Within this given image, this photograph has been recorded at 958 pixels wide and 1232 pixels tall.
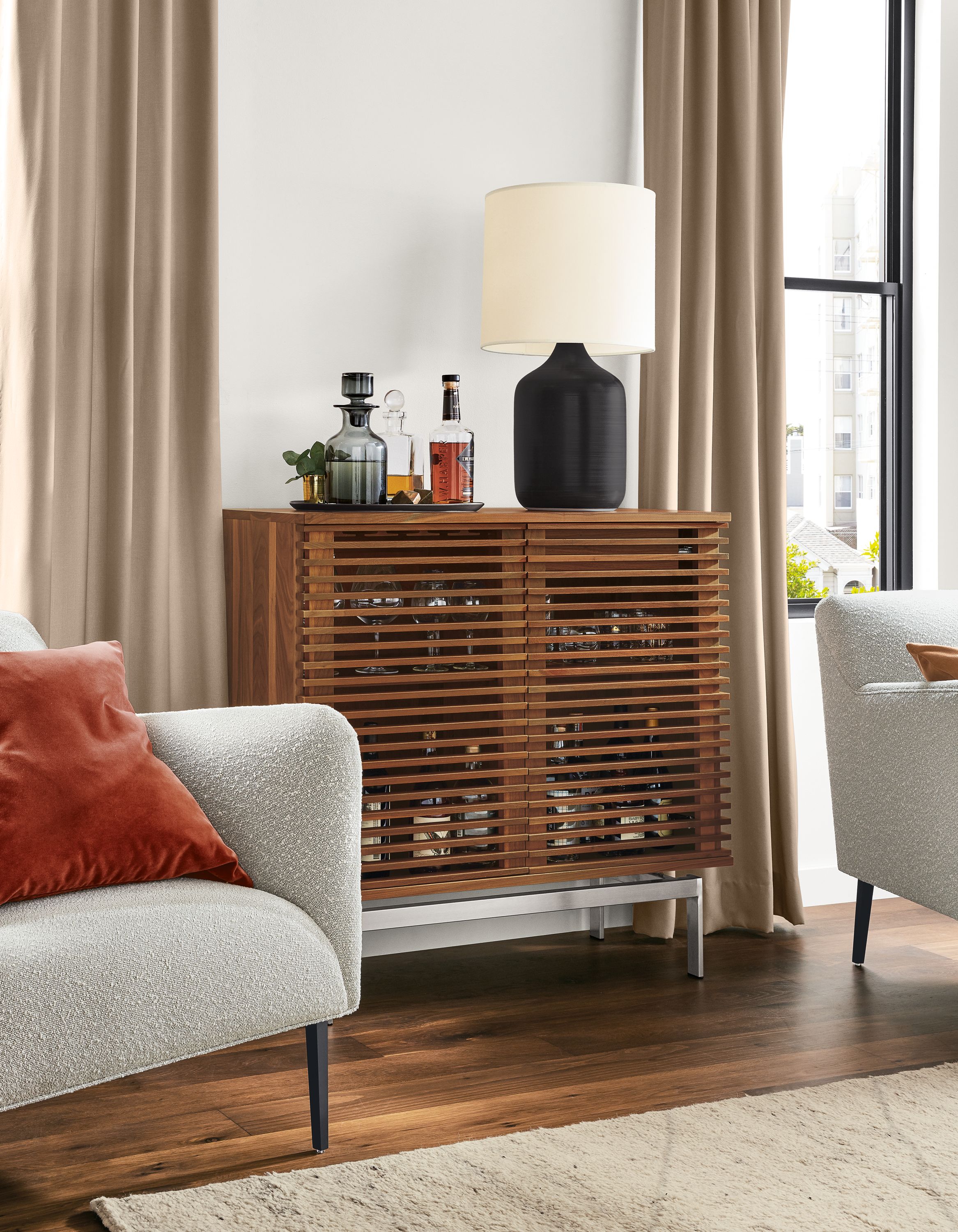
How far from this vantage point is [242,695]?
287 centimetres

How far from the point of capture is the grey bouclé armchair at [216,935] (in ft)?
5.52

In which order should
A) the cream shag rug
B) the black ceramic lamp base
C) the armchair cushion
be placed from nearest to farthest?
the armchair cushion, the cream shag rug, the black ceramic lamp base

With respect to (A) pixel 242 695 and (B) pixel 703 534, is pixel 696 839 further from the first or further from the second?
(A) pixel 242 695

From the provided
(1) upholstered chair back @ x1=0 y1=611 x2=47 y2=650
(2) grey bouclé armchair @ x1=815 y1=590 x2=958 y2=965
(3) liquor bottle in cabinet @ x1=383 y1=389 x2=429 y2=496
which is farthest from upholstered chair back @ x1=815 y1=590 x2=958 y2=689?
(1) upholstered chair back @ x1=0 y1=611 x2=47 y2=650

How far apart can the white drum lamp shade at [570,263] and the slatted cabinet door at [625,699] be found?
0.43 m

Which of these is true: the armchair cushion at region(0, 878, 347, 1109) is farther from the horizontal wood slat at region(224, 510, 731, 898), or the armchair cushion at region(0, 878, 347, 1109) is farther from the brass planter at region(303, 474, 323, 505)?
the brass planter at region(303, 474, 323, 505)

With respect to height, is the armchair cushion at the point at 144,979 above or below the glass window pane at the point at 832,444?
below

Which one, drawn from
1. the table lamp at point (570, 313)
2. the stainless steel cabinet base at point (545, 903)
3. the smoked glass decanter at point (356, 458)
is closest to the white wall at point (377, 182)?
the table lamp at point (570, 313)

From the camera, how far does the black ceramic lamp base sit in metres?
2.89

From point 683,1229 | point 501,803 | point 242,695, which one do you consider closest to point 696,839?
point 501,803

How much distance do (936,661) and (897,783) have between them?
259mm

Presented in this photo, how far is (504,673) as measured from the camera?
8.91ft

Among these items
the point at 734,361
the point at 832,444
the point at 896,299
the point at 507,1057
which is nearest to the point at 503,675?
the point at 507,1057

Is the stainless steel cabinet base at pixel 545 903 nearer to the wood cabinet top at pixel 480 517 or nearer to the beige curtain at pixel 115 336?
the beige curtain at pixel 115 336
